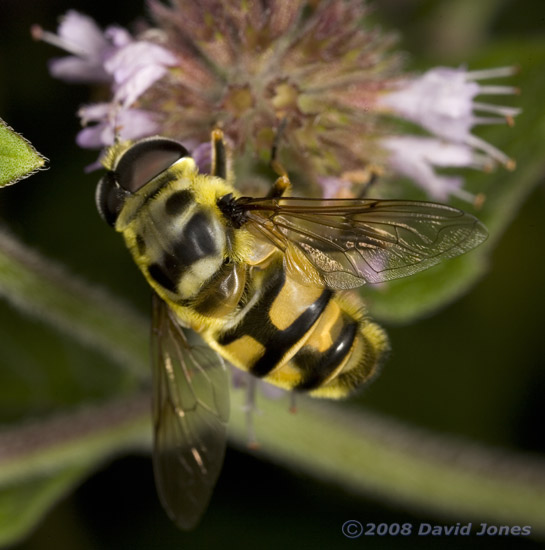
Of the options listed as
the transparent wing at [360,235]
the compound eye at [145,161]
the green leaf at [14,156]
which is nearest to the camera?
the green leaf at [14,156]

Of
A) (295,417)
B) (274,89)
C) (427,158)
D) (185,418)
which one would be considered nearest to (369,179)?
(427,158)

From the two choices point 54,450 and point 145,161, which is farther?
point 54,450

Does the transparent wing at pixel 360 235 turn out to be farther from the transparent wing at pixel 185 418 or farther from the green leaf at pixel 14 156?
the green leaf at pixel 14 156

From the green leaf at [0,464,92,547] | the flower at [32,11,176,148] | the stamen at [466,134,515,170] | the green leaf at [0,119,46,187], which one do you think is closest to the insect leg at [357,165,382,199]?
the stamen at [466,134,515,170]

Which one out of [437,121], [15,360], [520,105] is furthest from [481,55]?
[15,360]

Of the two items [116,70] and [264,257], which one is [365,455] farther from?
[116,70]

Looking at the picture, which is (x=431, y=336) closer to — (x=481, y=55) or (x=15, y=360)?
(x=481, y=55)

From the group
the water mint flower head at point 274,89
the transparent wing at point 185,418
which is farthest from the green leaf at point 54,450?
the water mint flower head at point 274,89
